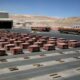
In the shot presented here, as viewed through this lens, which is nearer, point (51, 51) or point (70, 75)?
point (70, 75)

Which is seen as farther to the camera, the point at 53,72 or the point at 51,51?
the point at 51,51

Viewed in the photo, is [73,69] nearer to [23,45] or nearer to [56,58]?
[56,58]

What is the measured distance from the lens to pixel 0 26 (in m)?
79.8

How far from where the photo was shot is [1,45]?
18859mm

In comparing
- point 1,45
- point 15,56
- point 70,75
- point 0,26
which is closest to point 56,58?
point 15,56

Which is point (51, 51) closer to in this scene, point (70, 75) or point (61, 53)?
point (61, 53)

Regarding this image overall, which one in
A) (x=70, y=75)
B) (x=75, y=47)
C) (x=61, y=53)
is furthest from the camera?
(x=75, y=47)

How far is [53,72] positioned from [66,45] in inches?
273

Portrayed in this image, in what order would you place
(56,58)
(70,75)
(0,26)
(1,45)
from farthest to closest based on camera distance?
(0,26) → (1,45) → (56,58) → (70,75)

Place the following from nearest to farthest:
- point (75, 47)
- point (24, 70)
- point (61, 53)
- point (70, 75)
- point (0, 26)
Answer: point (70, 75) → point (24, 70) → point (61, 53) → point (75, 47) → point (0, 26)

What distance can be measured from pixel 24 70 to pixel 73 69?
2.78m

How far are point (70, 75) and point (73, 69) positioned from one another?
3.95 feet

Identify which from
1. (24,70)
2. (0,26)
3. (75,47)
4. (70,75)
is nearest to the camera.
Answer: (70,75)

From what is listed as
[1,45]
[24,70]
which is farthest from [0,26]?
A: [24,70]
